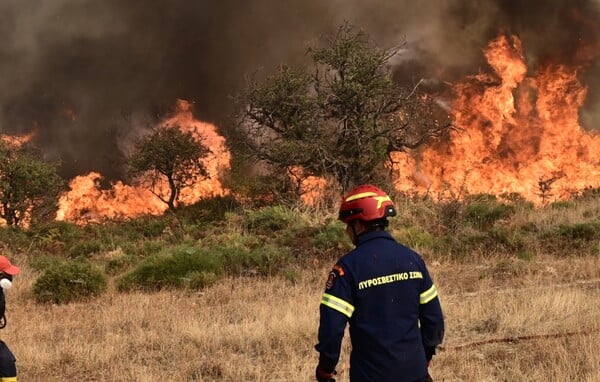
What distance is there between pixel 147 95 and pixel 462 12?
20813 millimetres

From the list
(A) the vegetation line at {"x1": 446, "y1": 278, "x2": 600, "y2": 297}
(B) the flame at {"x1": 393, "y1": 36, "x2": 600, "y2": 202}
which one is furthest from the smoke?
(A) the vegetation line at {"x1": 446, "y1": 278, "x2": 600, "y2": 297}

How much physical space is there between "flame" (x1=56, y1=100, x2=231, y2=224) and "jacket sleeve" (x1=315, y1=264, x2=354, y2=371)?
25.6m

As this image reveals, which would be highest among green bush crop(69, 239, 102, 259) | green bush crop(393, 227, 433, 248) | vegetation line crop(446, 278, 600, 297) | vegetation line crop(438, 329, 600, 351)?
green bush crop(69, 239, 102, 259)

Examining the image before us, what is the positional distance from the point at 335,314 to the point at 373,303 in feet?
0.77

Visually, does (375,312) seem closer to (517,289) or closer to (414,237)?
(517,289)

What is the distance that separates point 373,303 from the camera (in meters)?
3.16

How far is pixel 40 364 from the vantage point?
6652mm

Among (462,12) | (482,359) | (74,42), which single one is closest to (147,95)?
(74,42)

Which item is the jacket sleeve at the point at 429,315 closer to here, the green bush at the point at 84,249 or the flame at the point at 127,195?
the green bush at the point at 84,249

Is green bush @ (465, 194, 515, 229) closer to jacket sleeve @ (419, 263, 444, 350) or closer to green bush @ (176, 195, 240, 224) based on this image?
jacket sleeve @ (419, 263, 444, 350)

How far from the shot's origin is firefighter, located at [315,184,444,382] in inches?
123

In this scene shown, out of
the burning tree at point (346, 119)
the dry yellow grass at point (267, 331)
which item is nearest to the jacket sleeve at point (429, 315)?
the dry yellow grass at point (267, 331)

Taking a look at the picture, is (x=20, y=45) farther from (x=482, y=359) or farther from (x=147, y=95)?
(x=482, y=359)

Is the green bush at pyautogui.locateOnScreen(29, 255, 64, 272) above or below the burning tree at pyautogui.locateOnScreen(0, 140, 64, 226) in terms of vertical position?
below
